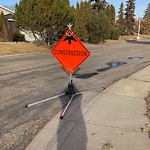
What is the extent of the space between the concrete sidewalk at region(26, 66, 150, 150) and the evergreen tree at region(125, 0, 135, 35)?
6920cm

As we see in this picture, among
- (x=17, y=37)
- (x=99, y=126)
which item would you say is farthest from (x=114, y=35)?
(x=99, y=126)

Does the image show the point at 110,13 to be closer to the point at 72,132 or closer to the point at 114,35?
the point at 114,35

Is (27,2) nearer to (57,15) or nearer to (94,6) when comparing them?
(57,15)

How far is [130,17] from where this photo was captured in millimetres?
74500

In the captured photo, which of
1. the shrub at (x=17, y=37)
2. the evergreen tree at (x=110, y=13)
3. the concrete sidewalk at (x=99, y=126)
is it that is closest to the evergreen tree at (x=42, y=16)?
the shrub at (x=17, y=37)

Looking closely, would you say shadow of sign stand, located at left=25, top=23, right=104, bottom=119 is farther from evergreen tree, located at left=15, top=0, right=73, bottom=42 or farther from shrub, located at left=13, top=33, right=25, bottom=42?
shrub, located at left=13, top=33, right=25, bottom=42

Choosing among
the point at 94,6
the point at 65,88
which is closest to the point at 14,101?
the point at 65,88

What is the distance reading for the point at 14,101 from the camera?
6.73 metres

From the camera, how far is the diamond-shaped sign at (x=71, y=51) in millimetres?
6867

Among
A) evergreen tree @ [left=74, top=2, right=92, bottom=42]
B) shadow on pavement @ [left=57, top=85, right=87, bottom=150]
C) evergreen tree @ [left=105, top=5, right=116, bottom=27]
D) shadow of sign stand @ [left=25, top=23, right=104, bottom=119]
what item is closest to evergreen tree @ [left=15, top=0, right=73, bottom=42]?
evergreen tree @ [left=74, top=2, right=92, bottom=42]

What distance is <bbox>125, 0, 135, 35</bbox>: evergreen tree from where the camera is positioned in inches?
2899

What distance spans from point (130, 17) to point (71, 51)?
234 ft

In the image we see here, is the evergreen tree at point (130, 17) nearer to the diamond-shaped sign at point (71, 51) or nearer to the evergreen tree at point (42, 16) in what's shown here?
the evergreen tree at point (42, 16)

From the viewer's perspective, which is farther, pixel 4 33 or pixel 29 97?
pixel 4 33
